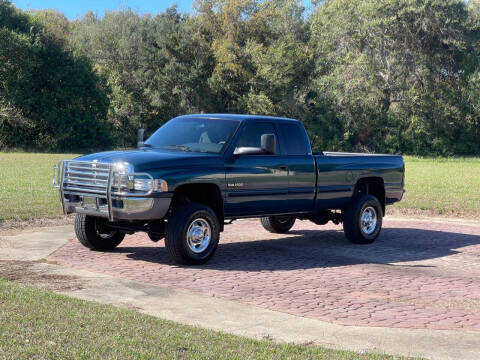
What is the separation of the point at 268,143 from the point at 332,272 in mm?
2135

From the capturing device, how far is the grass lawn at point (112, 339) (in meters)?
5.68

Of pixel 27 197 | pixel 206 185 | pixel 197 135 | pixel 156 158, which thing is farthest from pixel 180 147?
pixel 27 197

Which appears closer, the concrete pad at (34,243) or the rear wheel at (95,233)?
the concrete pad at (34,243)

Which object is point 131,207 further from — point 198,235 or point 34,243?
point 34,243

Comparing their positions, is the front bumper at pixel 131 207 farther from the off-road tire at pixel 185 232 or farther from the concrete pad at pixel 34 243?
the concrete pad at pixel 34 243

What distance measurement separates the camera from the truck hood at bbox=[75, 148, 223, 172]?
32.8 feet

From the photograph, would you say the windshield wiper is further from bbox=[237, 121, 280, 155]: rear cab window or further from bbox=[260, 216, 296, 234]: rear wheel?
bbox=[260, 216, 296, 234]: rear wheel

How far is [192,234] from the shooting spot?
33.6 feet

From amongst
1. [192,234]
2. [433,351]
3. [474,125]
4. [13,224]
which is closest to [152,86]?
[474,125]

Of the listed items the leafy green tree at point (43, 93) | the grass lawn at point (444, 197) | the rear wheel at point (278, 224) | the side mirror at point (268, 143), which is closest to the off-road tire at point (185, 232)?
the side mirror at point (268, 143)

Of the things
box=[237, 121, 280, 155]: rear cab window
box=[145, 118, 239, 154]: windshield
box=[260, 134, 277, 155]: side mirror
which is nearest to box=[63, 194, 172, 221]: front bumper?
box=[145, 118, 239, 154]: windshield

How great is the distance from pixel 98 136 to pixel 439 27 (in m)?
27.8

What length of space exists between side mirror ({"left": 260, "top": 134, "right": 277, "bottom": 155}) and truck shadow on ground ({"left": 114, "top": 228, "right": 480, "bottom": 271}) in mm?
1705

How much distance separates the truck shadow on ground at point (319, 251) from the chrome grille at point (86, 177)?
134 centimetres
